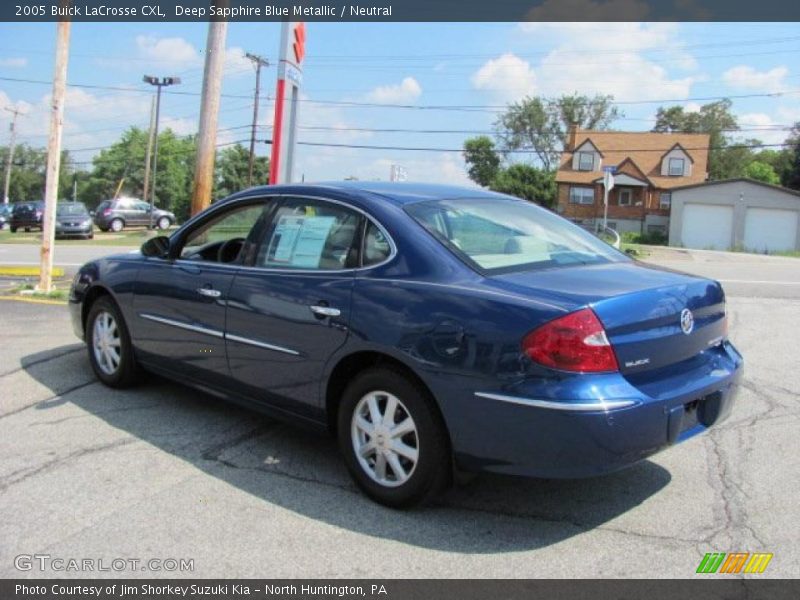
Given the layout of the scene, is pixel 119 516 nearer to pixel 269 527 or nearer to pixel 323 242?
pixel 269 527

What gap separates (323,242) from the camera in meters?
4.04

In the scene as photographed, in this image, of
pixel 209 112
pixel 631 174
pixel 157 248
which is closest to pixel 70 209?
pixel 209 112

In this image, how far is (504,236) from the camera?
392cm

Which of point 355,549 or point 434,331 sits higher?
point 434,331

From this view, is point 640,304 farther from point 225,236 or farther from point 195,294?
point 225,236

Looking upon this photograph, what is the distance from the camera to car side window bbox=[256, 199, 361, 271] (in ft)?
12.8

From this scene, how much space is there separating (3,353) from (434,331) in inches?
196

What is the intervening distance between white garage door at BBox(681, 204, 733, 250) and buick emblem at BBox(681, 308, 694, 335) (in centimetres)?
4468

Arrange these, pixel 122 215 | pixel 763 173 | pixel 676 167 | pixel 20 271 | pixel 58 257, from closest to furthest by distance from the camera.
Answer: pixel 20 271 → pixel 58 257 → pixel 122 215 → pixel 676 167 → pixel 763 173

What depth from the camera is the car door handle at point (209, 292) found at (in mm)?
4375

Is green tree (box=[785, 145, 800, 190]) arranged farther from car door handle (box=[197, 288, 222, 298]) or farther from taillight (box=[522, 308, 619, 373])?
taillight (box=[522, 308, 619, 373])

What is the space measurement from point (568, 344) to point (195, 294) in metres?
2.50

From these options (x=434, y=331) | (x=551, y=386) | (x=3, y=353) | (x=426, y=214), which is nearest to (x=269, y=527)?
(x=434, y=331)

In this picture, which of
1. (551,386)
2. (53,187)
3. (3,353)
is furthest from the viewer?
(53,187)
